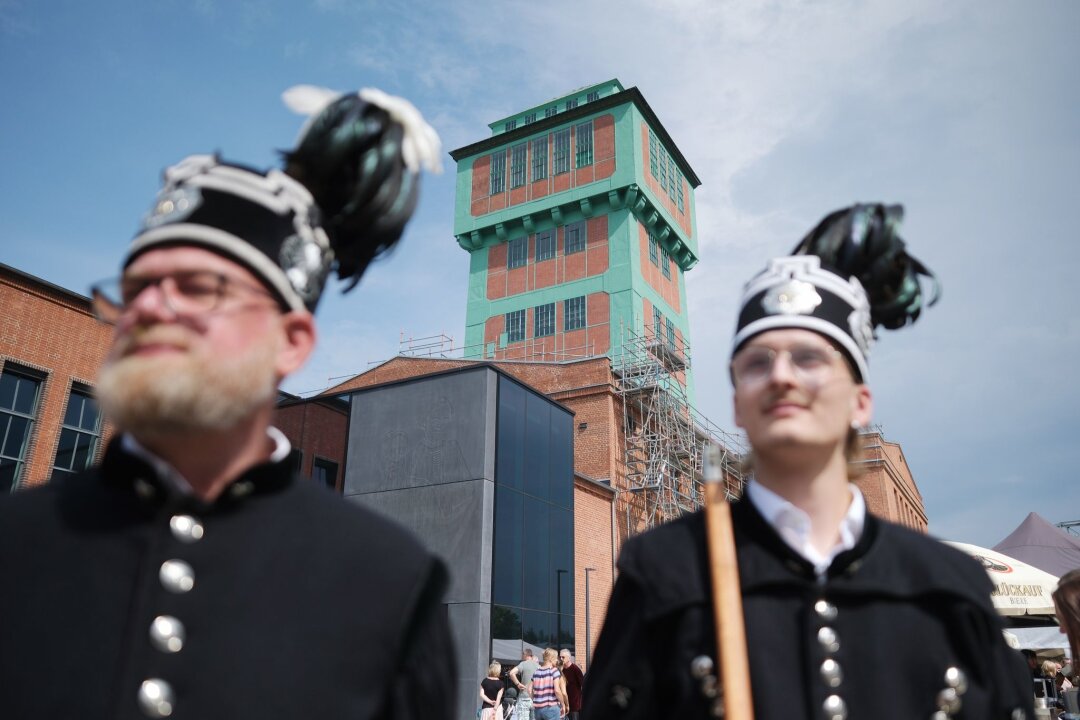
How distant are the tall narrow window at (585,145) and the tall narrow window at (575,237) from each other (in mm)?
2870

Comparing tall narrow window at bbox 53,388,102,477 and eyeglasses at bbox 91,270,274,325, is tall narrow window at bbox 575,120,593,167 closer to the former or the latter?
tall narrow window at bbox 53,388,102,477

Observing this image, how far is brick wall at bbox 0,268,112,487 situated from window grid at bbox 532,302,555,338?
20510mm

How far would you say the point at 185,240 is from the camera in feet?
5.93

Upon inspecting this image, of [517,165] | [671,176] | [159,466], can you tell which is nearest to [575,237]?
[517,165]

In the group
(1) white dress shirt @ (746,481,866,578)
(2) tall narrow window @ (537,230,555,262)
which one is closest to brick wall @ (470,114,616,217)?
(2) tall narrow window @ (537,230,555,262)

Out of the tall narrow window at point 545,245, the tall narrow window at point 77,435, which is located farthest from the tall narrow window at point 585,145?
the tall narrow window at point 77,435

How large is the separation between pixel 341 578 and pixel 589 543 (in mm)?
23771

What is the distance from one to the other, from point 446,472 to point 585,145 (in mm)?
22352

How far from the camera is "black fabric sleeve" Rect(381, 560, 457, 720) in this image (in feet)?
5.54

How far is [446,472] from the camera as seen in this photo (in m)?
20.3

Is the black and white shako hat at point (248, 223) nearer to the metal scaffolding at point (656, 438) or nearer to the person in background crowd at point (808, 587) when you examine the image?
the person in background crowd at point (808, 587)

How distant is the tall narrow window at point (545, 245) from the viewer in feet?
123

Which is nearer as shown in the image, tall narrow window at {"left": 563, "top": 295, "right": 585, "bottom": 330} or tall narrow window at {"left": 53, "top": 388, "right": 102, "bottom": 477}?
tall narrow window at {"left": 53, "top": 388, "right": 102, "bottom": 477}

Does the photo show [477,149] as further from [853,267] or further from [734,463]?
[853,267]
